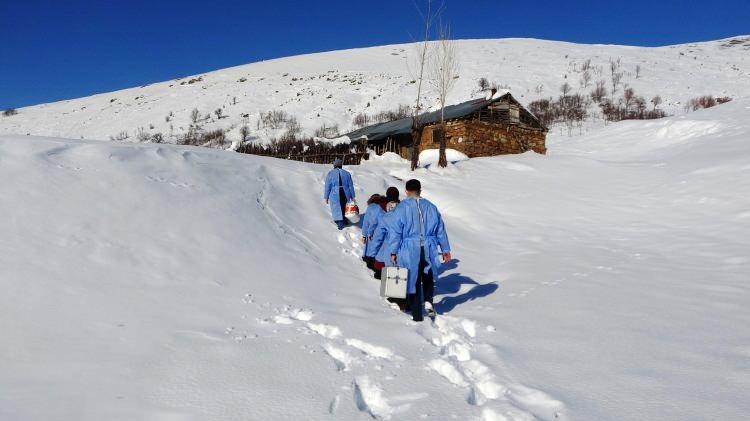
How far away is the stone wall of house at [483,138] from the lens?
23.5 m

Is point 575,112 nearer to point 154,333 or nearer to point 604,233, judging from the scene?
point 604,233

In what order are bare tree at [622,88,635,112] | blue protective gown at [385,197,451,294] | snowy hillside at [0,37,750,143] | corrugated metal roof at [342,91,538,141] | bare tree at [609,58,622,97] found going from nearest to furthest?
blue protective gown at [385,197,451,294]
corrugated metal roof at [342,91,538,141]
bare tree at [622,88,635,112]
snowy hillside at [0,37,750,143]
bare tree at [609,58,622,97]

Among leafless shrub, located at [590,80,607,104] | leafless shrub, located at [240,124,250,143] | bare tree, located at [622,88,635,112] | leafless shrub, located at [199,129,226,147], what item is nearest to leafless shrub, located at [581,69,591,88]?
leafless shrub, located at [590,80,607,104]

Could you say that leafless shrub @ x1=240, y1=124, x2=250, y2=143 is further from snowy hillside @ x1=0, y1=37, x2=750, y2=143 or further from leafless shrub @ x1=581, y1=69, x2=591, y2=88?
leafless shrub @ x1=581, y1=69, x2=591, y2=88

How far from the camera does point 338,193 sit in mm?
8898

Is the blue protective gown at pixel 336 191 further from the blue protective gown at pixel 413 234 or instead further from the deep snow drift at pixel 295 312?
the blue protective gown at pixel 413 234

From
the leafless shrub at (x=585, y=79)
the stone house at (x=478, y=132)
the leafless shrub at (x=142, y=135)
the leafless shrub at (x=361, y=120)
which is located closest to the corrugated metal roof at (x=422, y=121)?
the stone house at (x=478, y=132)

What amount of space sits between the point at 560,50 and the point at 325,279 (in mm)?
73329

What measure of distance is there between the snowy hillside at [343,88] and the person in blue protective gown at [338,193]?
30347 millimetres

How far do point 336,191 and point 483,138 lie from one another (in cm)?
1649

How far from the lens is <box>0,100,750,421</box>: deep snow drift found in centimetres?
285

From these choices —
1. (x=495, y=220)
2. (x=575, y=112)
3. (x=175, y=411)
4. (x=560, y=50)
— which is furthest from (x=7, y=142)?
(x=560, y=50)

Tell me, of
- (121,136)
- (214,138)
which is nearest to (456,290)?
(214,138)

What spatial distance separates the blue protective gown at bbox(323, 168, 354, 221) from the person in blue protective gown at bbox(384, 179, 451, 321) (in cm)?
370
